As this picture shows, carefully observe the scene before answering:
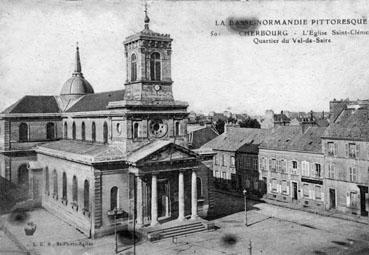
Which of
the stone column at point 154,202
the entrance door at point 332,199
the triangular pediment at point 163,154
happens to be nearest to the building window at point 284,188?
the entrance door at point 332,199

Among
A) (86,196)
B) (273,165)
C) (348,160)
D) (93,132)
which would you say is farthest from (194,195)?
(273,165)

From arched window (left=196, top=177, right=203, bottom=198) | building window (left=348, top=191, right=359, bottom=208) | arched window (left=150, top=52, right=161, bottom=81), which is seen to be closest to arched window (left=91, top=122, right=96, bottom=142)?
arched window (left=150, top=52, right=161, bottom=81)

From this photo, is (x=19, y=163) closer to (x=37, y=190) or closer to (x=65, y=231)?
(x=37, y=190)

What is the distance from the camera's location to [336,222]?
36.4 m

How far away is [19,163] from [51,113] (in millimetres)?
7335

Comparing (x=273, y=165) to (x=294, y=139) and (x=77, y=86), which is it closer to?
(x=294, y=139)

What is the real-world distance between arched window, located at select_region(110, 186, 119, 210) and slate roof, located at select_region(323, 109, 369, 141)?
70.4 ft

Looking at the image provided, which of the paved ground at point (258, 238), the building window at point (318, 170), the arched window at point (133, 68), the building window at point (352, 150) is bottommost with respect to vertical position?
the paved ground at point (258, 238)

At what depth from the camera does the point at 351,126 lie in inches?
1518

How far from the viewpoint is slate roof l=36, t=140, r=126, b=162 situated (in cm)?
3250

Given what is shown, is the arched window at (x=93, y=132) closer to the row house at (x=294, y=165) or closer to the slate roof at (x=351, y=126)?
the row house at (x=294, y=165)

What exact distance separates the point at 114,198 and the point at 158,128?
23.9ft

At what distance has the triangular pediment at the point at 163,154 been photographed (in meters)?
32.2

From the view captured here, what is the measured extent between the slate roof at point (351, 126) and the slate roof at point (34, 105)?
3219 cm
